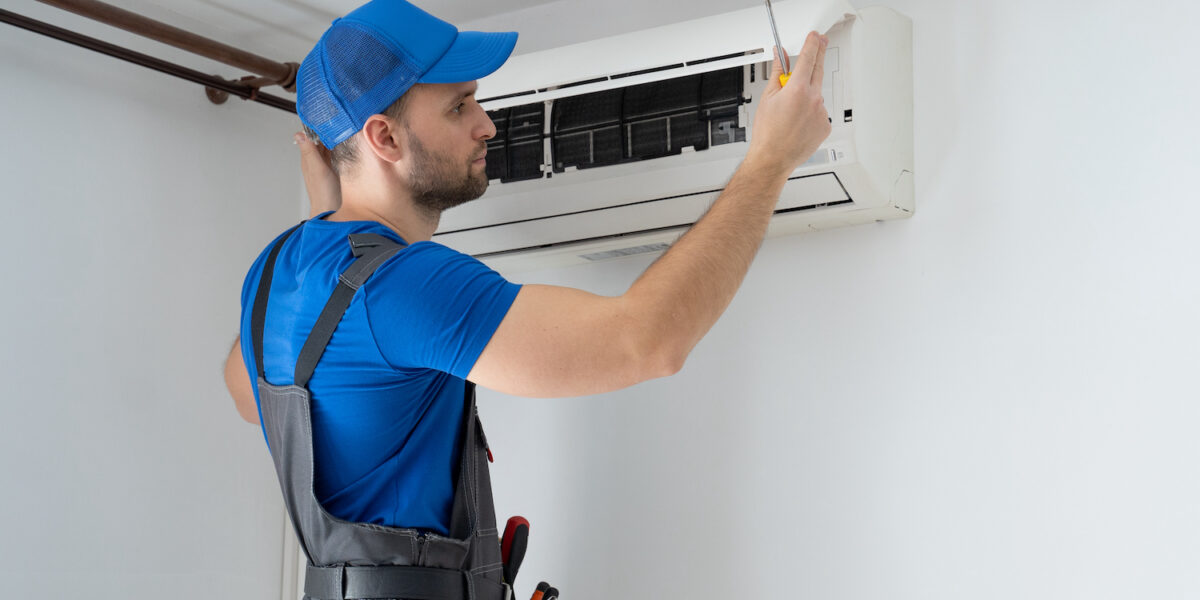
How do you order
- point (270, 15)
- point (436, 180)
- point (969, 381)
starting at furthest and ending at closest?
point (270, 15)
point (969, 381)
point (436, 180)

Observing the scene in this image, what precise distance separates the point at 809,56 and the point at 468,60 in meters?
0.39

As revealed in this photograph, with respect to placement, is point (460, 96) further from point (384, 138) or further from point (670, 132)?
point (670, 132)


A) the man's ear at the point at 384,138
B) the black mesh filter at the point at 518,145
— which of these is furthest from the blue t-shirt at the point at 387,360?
the black mesh filter at the point at 518,145

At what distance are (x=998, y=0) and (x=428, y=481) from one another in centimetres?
111

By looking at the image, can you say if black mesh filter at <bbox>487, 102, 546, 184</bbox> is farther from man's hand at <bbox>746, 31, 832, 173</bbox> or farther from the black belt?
the black belt

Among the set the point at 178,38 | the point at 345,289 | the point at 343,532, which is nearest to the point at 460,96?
the point at 345,289

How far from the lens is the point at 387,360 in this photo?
1052 millimetres

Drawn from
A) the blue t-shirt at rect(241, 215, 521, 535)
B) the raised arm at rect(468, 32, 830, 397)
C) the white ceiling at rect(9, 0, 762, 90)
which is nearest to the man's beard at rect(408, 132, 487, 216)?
the blue t-shirt at rect(241, 215, 521, 535)

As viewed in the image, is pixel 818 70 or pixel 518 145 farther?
pixel 518 145

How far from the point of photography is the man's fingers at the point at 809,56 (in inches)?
45.0

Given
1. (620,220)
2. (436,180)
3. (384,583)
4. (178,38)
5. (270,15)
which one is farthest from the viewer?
(270,15)

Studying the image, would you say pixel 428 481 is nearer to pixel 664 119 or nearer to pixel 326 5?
pixel 664 119

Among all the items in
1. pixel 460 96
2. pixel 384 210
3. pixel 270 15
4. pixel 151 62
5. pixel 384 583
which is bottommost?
pixel 384 583

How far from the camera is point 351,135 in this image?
1.17m
